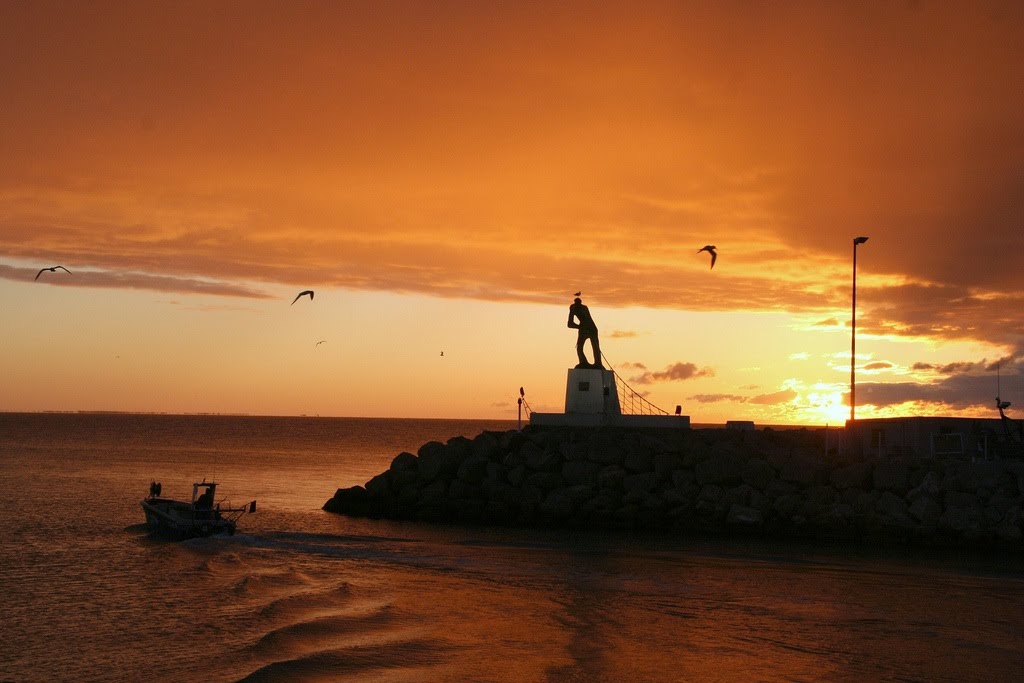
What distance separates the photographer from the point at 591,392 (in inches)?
1775

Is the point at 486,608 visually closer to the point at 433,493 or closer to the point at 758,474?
the point at 758,474

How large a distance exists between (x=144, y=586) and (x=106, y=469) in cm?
5729

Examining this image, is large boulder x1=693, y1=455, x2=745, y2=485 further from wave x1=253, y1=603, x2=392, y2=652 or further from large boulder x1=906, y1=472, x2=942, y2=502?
wave x1=253, y1=603, x2=392, y2=652

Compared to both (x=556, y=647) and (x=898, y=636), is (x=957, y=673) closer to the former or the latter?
(x=898, y=636)

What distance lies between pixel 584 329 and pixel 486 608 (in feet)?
72.2

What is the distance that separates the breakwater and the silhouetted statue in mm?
3489

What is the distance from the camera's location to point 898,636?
880 inches

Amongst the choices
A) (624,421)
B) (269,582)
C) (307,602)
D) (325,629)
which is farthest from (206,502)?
(624,421)

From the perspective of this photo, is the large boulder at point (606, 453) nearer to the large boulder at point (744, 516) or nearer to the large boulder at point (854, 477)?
the large boulder at point (744, 516)

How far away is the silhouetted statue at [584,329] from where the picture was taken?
4509cm

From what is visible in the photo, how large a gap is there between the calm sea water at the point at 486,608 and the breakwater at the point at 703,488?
5.73 ft

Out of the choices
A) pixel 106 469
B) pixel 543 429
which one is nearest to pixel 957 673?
pixel 543 429

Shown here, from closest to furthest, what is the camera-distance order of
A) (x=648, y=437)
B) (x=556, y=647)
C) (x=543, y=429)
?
(x=556, y=647), (x=648, y=437), (x=543, y=429)

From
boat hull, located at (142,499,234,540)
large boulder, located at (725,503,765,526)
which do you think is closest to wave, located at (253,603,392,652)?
boat hull, located at (142,499,234,540)
